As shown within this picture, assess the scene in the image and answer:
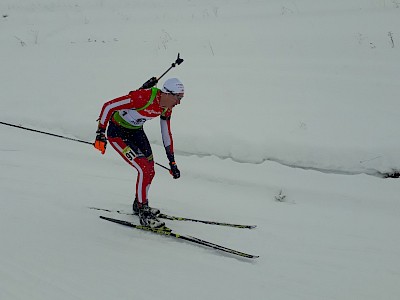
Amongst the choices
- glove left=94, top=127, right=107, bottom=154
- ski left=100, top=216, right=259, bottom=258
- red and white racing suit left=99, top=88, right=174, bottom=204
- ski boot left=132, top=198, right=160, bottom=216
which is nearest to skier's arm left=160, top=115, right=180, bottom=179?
red and white racing suit left=99, top=88, right=174, bottom=204

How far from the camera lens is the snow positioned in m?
4.55

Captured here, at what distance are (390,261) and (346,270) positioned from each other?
607 millimetres

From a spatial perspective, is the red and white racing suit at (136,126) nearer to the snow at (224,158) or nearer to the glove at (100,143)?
the glove at (100,143)

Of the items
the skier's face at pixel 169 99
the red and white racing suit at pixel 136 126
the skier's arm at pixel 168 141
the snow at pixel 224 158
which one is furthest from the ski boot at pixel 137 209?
the skier's face at pixel 169 99

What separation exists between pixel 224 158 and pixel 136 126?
8.23ft

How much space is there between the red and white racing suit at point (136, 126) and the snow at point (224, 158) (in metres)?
0.87

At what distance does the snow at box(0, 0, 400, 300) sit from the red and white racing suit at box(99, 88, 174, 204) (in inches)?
34.1

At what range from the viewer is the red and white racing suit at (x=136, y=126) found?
527 centimetres

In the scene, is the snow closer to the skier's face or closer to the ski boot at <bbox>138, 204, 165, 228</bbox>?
the ski boot at <bbox>138, 204, 165, 228</bbox>

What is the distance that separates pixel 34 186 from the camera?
22.2 feet

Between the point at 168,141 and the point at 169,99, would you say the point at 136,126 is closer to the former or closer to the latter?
the point at 168,141

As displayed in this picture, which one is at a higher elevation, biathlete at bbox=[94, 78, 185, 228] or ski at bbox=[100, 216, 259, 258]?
biathlete at bbox=[94, 78, 185, 228]

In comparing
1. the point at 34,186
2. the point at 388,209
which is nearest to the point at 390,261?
the point at 388,209

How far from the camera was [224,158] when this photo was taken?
7.80 metres
